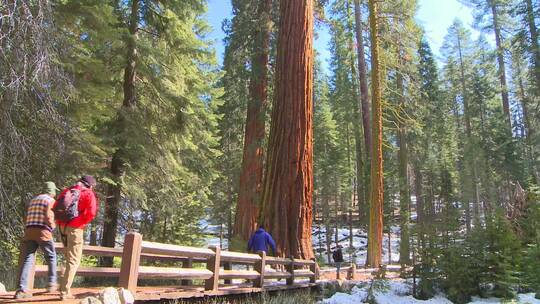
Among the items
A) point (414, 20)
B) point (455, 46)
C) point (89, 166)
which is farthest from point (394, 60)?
point (455, 46)

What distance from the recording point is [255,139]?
1747 cm

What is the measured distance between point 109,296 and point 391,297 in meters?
6.42

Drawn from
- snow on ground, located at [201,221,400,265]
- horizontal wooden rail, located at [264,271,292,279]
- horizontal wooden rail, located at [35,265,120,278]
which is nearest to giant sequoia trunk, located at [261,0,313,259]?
horizontal wooden rail, located at [264,271,292,279]

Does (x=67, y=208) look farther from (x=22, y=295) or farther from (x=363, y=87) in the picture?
(x=363, y=87)

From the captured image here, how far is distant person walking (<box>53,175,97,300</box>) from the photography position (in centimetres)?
576

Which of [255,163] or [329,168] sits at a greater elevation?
[329,168]

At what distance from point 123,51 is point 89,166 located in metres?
4.48

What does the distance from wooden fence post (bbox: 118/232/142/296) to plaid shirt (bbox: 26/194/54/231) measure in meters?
1.30

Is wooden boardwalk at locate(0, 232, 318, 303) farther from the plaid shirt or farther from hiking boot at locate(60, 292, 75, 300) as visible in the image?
the plaid shirt

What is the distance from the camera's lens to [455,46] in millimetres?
48562

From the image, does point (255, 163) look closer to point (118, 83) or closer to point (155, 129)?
point (155, 129)

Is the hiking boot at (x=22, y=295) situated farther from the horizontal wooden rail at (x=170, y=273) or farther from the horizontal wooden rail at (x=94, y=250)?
the horizontal wooden rail at (x=170, y=273)

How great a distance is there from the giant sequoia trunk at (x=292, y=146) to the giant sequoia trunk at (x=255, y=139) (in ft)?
17.0

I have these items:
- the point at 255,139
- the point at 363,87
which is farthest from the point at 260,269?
the point at 363,87
